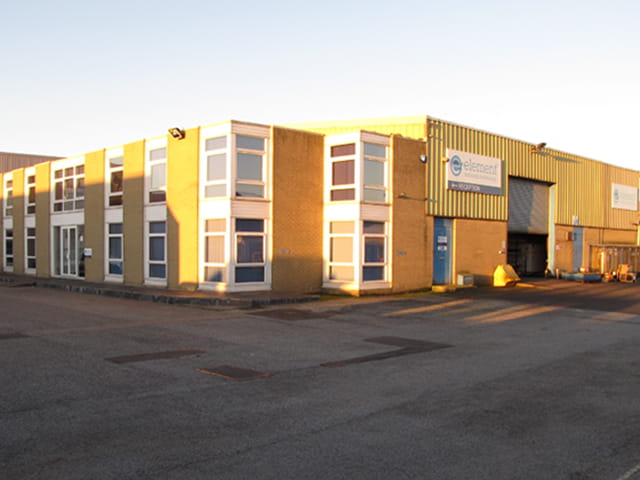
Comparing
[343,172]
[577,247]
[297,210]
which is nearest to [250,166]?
[297,210]

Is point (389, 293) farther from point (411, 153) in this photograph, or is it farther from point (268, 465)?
point (268, 465)

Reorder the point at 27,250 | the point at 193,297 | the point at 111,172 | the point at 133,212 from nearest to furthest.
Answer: the point at 193,297
the point at 133,212
the point at 111,172
the point at 27,250

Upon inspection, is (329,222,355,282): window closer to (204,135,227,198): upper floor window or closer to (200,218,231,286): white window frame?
(200,218,231,286): white window frame

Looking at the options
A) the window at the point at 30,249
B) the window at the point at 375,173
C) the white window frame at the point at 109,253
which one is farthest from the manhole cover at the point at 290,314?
the window at the point at 30,249

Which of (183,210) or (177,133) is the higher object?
(177,133)

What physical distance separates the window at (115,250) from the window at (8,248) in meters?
12.2

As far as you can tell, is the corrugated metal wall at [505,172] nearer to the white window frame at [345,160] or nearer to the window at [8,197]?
the white window frame at [345,160]

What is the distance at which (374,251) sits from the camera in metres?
21.2

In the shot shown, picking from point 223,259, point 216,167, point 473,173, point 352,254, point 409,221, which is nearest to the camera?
point 223,259

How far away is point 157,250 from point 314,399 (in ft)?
52.0

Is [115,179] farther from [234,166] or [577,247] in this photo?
[577,247]

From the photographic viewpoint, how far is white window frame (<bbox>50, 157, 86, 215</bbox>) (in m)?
26.4

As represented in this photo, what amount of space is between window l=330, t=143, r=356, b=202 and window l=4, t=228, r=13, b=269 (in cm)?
2135

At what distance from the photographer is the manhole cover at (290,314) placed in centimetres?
1509
